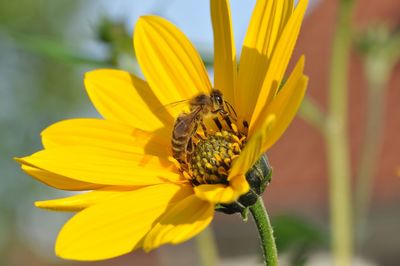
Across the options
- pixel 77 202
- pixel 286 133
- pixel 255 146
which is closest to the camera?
pixel 255 146

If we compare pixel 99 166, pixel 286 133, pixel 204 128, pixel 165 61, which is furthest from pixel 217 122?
pixel 286 133

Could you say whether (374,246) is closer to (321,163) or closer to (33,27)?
(321,163)

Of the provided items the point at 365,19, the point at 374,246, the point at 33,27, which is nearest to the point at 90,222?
the point at 374,246

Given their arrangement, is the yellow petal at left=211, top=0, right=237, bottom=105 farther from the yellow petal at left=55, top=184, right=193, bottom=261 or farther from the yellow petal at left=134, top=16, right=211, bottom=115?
the yellow petal at left=55, top=184, right=193, bottom=261

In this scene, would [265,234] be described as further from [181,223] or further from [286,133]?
[286,133]

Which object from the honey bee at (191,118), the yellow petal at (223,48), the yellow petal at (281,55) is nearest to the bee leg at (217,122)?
the honey bee at (191,118)

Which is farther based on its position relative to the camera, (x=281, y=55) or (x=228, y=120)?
(x=228, y=120)
